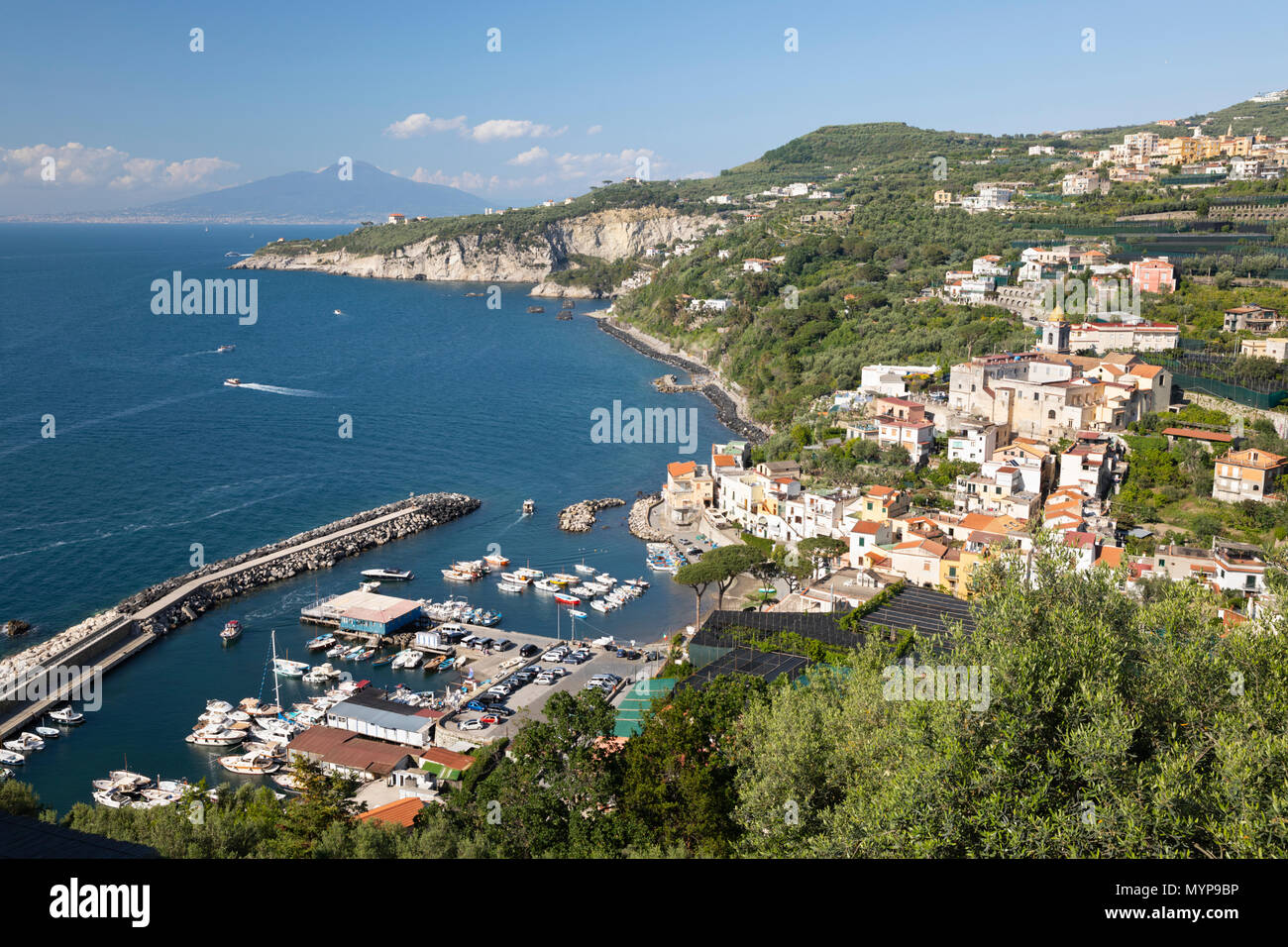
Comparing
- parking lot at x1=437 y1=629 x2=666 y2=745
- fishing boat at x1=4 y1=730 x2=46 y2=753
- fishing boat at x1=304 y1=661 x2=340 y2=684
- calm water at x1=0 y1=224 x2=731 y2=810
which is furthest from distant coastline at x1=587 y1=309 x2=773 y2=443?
fishing boat at x1=4 y1=730 x2=46 y2=753

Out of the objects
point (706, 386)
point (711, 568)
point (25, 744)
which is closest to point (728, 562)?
point (711, 568)

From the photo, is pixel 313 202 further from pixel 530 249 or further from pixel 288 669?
pixel 288 669

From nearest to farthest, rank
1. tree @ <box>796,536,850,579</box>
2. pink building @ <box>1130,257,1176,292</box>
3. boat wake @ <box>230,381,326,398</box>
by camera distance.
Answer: tree @ <box>796,536,850,579</box> < pink building @ <box>1130,257,1176,292</box> < boat wake @ <box>230,381,326,398</box>

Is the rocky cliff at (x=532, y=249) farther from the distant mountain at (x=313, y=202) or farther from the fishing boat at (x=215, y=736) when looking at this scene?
the distant mountain at (x=313, y=202)

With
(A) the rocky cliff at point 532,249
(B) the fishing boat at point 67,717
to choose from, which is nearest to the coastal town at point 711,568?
(B) the fishing boat at point 67,717

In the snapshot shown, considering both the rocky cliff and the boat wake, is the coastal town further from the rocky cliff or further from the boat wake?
the rocky cliff
